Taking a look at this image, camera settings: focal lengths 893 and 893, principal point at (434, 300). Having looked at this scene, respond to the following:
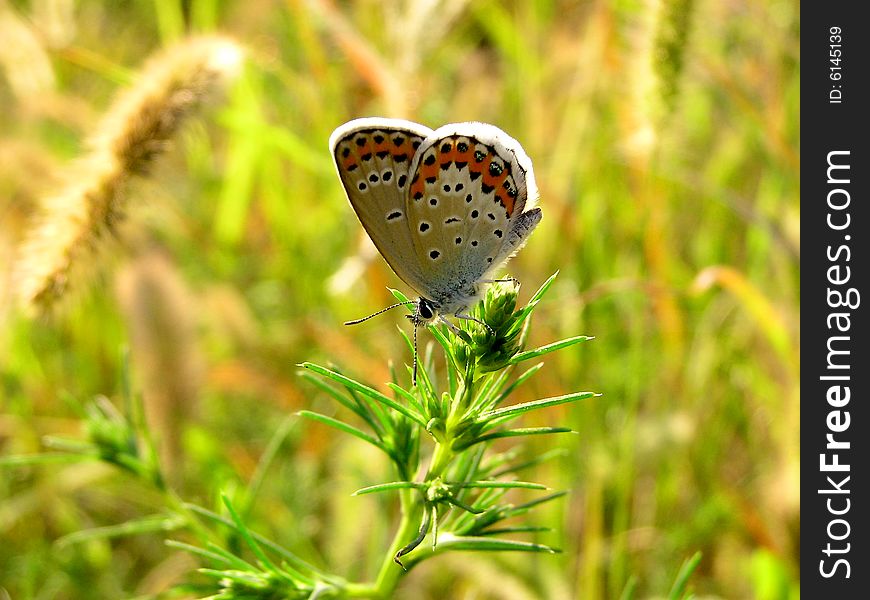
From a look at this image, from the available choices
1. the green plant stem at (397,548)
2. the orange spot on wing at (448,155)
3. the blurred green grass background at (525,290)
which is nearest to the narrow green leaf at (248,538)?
the green plant stem at (397,548)

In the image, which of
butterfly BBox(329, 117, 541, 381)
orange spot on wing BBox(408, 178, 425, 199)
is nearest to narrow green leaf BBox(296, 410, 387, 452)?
butterfly BBox(329, 117, 541, 381)

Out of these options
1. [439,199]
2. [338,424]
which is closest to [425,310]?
[439,199]

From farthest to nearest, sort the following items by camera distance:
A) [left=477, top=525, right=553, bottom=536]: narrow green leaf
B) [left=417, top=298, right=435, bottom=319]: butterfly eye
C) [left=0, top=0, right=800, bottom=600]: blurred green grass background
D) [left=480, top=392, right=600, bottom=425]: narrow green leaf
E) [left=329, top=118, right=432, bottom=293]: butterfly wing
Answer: [left=0, top=0, right=800, bottom=600]: blurred green grass background
[left=417, top=298, right=435, bottom=319]: butterfly eye
[left=329, top=118, right=432, bottom=293]: butterfly wing
[left=477, top=525, right=553, bottom=536]: narrow green leaf
[left=480, top=392, right=600, bottom=425]: narrow green leaf

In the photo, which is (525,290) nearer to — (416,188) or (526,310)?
(416,188)

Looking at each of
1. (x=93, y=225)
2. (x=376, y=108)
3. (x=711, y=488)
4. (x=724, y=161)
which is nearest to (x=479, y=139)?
(x=93, y=225)

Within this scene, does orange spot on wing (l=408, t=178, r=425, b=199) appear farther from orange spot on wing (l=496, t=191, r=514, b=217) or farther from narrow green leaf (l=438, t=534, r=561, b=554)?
narrow green leaf (l=438, t=534, r=561, b=554)

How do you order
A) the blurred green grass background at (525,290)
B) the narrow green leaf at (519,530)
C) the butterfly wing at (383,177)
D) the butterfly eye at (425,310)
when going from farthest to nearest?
the blurred green grass background at (525,290)
the butterfly eye at (425,310)
the butterfly wing at (383,177)
the narrow green leaf at (519,530)

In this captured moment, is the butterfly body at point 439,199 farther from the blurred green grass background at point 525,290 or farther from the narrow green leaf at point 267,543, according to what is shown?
the blurred green grass background at point 525,290
